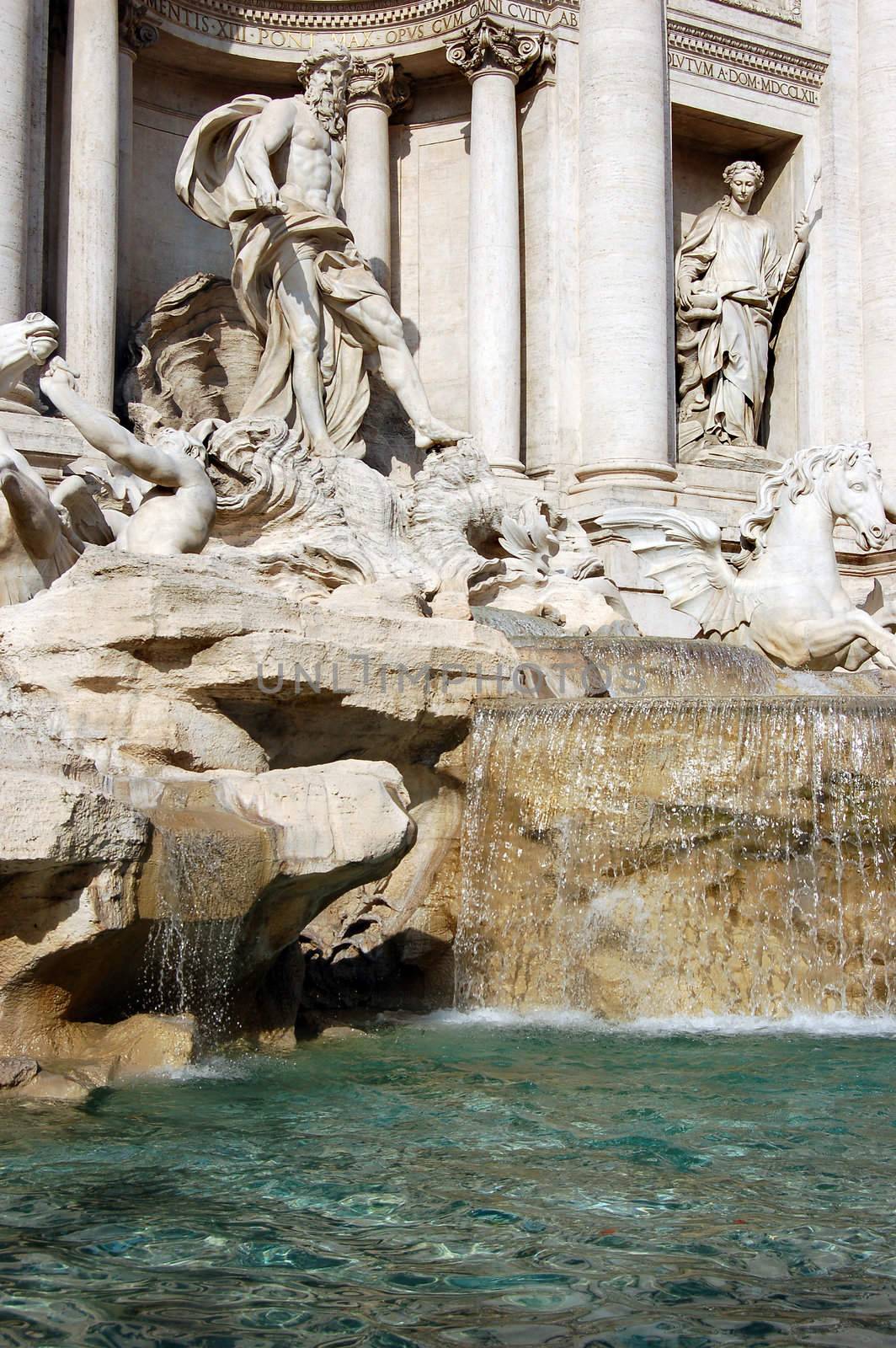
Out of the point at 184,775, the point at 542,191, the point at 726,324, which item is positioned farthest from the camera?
the point at 726,324

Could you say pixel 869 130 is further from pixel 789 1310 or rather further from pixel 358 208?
pixel 789 1310

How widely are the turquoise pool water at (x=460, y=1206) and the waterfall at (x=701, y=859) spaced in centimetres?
106

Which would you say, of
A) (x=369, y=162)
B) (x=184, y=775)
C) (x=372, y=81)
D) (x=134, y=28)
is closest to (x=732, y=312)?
(x=369, y=162)

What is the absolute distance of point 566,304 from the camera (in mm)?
14344

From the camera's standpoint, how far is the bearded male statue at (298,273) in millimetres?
12562

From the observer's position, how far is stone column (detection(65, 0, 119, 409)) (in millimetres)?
12133

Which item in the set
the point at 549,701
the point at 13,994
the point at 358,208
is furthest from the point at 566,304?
the point at 13,994

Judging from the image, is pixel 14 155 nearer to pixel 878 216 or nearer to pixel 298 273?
pixel 298 273

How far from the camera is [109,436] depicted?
8234 mm

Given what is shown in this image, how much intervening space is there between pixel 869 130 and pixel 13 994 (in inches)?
545

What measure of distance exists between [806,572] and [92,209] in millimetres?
6156

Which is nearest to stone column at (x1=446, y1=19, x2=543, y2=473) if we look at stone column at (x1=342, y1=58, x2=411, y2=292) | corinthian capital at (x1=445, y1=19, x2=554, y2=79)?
corinthian capital at (x1=445, y1=19, x2=554, y2=79)

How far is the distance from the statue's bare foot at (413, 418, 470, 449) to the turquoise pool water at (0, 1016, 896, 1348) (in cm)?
772

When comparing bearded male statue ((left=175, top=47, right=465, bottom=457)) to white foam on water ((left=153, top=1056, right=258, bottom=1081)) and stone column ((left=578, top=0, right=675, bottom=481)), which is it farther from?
white foam on water ((left=153, top=1056, right=258, bottom=1081))
